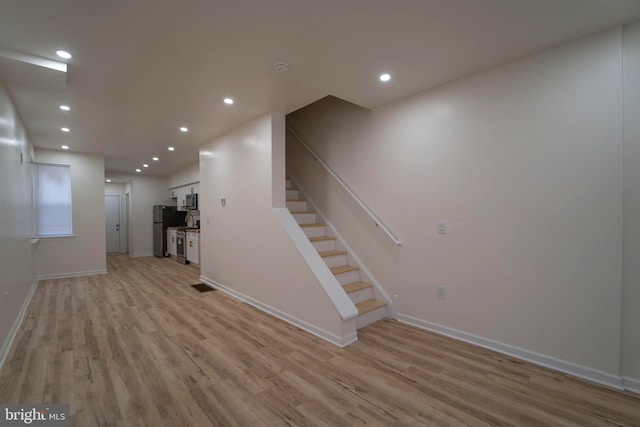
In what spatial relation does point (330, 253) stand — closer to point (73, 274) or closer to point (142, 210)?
point (73, 274)

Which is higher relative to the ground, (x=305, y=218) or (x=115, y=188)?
(x=115, y=188)

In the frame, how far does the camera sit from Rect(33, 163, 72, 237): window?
18.1 ft

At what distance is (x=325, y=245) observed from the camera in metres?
3.91

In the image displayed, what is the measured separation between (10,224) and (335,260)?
11.5ft

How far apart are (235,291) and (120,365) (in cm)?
195

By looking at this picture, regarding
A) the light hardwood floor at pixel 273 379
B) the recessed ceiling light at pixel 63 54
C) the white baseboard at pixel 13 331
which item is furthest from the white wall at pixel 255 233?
the white baseboard at pixel 13 331

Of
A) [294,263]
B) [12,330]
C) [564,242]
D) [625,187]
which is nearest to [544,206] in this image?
[564,242]

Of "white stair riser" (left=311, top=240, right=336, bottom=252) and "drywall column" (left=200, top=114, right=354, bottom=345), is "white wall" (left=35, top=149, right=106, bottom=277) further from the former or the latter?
"white stair riser" (left=311, top=240, right=336, bottom=252)

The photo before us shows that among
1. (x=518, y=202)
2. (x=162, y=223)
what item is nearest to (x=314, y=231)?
(x=518, y=202)

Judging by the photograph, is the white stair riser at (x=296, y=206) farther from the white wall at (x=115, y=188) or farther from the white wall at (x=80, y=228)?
the white wall at (x=115, y=188)

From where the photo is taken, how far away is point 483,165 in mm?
2621

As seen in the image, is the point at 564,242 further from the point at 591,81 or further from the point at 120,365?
the point at 120,365

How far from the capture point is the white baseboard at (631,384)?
195 centimetres

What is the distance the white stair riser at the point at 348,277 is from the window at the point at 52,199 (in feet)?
19.1
